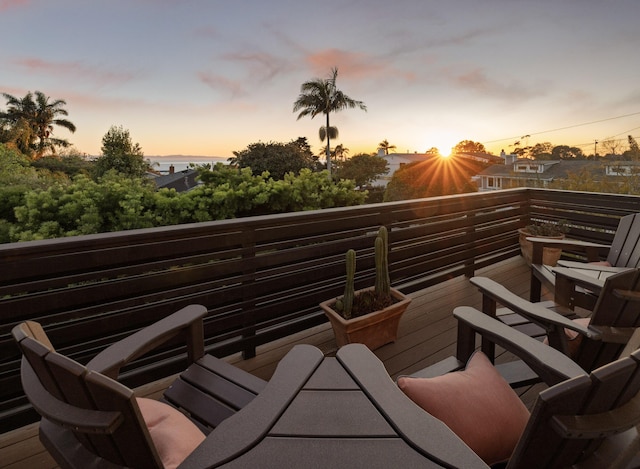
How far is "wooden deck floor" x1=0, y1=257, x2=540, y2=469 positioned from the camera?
1732 millimetres

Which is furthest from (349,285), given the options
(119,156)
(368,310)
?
(119,156)

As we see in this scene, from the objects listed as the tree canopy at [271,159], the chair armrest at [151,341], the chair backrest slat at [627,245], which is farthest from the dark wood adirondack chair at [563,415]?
the tree canopy at [271,159]

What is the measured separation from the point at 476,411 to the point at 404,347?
65.4 inches

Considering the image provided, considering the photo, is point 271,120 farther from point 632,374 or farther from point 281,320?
point 632,374

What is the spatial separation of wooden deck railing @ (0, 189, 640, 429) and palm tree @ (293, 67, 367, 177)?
972 inches

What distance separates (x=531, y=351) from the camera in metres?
1.19

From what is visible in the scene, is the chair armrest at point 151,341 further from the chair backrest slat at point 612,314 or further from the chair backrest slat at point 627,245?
the chair backrest slat at point 627,245

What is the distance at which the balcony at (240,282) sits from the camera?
1762 mm

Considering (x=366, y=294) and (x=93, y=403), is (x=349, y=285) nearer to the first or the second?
(x=366, y=294)

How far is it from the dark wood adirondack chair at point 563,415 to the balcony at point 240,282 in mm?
1226

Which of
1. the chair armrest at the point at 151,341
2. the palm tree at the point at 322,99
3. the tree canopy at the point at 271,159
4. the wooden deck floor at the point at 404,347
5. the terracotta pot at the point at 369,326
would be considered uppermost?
the palm tree at the point at 322,99

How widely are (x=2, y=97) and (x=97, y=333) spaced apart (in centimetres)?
4384

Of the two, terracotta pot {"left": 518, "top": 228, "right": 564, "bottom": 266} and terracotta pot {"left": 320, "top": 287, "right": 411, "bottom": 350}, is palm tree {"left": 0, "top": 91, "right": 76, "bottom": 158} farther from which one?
terracotta pot {"left": 518, "top": 228, "right": 564, "bottom": 266}

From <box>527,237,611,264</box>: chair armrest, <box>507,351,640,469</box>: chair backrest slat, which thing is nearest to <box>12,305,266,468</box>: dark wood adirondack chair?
<box>507,351,640,469</box>: chair backrest slat
